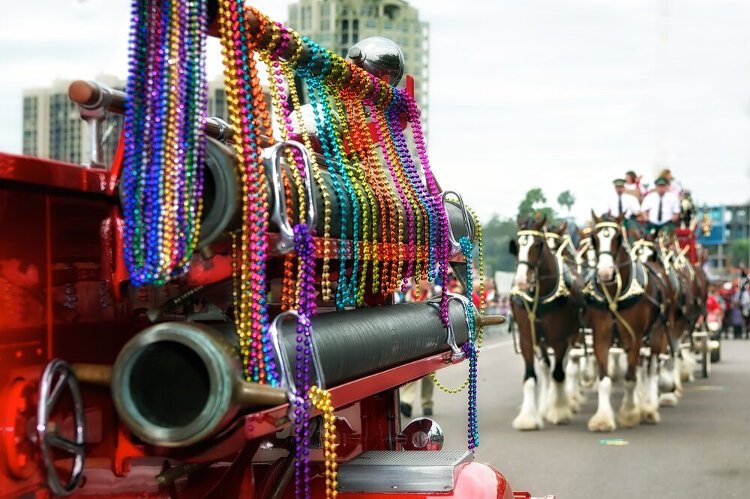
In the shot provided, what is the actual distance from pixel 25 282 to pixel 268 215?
0.58 m

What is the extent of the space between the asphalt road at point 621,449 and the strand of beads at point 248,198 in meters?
6.46

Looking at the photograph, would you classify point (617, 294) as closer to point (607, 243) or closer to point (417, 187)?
point (607, 243)

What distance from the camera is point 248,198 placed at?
9.04 ft

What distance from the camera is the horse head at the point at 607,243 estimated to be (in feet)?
44.4

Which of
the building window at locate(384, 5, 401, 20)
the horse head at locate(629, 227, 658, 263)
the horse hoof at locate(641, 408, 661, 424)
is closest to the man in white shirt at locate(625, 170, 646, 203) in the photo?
the horse head at locate(629, 227, 658, 263)

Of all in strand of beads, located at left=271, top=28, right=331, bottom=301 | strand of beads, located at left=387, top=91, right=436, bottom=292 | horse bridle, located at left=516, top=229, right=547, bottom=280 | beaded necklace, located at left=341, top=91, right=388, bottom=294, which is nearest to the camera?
strand of beads, located at left=271, top=28, right=331, bottom=301

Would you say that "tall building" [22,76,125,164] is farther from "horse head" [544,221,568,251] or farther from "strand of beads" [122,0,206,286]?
"horse head" [544,221,568,251]

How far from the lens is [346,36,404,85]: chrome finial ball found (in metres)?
4.53

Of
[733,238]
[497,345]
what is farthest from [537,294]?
[733,238]

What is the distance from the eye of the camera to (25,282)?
2695 mm

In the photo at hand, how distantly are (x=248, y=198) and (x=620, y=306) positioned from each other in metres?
11.7

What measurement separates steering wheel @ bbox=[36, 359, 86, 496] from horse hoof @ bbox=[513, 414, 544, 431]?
1081cm

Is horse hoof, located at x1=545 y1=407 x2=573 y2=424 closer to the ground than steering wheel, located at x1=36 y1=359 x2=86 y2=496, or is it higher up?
closer to the ground

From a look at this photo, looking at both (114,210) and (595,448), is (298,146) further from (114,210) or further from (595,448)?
(595,448)
